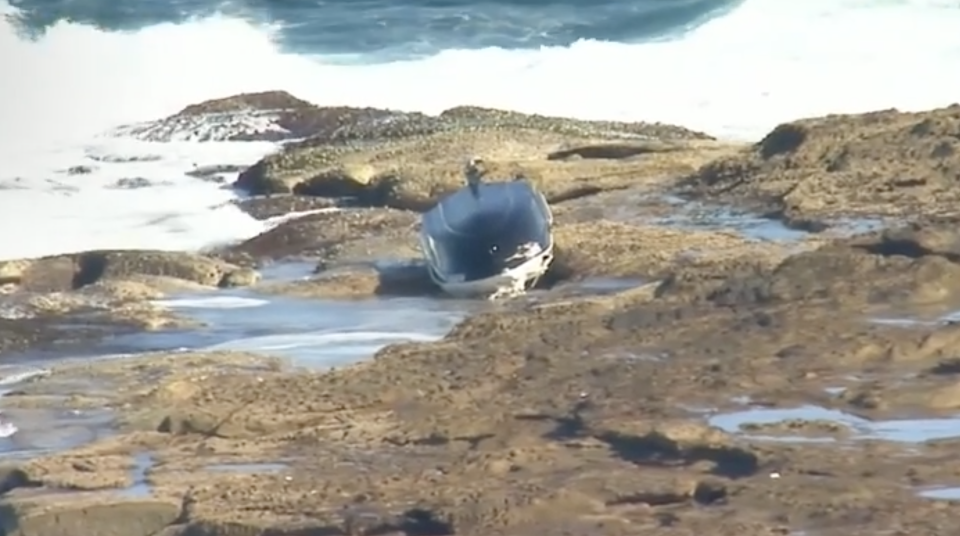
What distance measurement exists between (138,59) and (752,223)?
A: 2220cm

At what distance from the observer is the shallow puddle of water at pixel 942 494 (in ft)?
30.1

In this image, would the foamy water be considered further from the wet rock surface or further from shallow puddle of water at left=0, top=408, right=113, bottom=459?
shallow puddle of water at left=0, top=408, right=113, bottom=459

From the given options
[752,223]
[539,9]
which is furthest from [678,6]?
[752,223]

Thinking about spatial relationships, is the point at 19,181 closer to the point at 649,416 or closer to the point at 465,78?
the point at 465,78

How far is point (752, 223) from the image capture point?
18.0 metres

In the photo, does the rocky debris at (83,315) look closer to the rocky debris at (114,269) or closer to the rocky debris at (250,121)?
the rocky debris at (114,269)

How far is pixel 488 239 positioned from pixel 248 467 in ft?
23.6

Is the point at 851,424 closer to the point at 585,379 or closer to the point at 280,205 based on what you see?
the point at 585,379

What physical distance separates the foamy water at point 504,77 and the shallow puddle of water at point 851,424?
15.4m

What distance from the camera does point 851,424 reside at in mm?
10461

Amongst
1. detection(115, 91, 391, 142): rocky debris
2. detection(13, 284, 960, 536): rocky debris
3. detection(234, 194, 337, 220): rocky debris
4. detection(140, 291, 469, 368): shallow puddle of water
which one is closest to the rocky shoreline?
detection(13, 284, 960, 536): rocky debris

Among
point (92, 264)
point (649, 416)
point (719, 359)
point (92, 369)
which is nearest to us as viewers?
point (649, 416)

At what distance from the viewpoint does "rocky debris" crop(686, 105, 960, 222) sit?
687 inches

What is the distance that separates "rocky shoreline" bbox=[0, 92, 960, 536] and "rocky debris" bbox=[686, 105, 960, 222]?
0.03m
